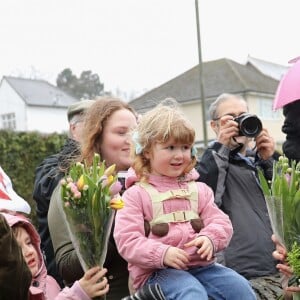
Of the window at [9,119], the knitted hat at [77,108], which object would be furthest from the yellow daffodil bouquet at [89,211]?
the window at [9,119]

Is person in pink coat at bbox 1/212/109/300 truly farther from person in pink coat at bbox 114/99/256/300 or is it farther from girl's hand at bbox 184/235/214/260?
girl's hand at bbox 184/235/214/260

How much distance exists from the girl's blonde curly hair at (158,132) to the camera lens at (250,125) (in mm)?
819

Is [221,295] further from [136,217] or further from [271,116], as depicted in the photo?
[271,116]

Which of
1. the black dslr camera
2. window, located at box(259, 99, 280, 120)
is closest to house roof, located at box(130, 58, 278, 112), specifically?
window, located at box(259, 99, 280, 120)

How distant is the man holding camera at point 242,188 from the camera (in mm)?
3121

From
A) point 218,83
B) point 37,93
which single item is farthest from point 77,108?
point 37,93

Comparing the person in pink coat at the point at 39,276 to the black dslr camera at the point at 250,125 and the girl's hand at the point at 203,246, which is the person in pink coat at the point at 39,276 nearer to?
the girl's hand at the point at 203,246

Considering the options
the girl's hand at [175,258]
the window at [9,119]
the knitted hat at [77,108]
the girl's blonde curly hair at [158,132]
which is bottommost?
the girl's hand at [175,258]

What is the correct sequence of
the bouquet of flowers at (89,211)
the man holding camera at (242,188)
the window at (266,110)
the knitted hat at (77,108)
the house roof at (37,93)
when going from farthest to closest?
the house roof at (37,93) < the window at (266,110) < the knitted hat at (77,108) < the man holding camera at (242,188) < the bouquet of flowers at (89,211)

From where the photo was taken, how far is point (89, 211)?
197cm

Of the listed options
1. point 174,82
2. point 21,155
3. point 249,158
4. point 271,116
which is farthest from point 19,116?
point 249,158

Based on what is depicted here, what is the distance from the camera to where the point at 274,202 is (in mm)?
2037

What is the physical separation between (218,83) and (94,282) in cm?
3471

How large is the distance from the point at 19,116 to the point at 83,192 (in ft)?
144
